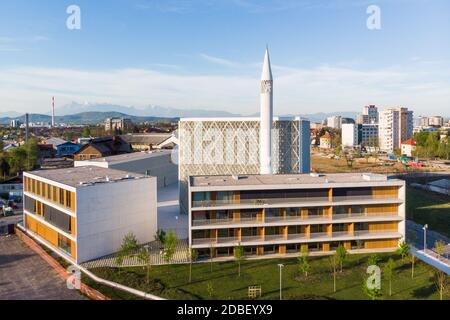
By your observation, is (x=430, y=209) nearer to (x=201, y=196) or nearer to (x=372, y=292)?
(x=201, y=196)

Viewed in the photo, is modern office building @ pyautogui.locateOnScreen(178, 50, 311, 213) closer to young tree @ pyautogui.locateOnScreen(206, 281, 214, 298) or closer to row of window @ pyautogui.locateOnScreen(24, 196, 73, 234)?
row of window @ pyautogui.locateOnScreen(24, 196, 73, 234)

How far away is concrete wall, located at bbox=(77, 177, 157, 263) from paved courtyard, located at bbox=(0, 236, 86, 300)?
281 cm

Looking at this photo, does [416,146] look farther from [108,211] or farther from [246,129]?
[108,211]

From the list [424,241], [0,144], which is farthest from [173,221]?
[0,144]

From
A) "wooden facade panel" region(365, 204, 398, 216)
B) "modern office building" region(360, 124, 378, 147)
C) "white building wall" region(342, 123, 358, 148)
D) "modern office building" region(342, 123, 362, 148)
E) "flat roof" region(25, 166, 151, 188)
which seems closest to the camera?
"flat roof" region(25, 166, 151, 188)

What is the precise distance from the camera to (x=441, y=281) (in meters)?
25.1

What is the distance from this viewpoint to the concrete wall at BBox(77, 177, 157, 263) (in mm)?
31156

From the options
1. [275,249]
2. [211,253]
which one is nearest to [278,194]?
[275,249]

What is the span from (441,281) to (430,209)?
26469mm

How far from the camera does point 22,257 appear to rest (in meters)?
33.2

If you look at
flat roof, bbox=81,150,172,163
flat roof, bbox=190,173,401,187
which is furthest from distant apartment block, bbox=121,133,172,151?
flat roof, bbox=190,173,401,187

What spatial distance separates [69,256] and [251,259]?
13.5 m

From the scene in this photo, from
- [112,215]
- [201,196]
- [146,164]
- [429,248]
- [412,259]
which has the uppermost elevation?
[146,164]

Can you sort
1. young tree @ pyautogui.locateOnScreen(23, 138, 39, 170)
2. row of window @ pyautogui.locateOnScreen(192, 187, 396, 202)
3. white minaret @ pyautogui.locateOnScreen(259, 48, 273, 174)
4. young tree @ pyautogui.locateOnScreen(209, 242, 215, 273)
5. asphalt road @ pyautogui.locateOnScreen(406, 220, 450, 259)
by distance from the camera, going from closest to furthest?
young tree @ pyautogui.locateOnScreen(209, 242, 215, 273) < row of window @ pyautogui.locateOnScreen(192, 187, 396, 202) < asphalt road @ pyautogui.locateOnScreen(406, 220, 450, 259) < white minaret @ pyautogui.locateOnScreen(259, 48, 273, 174) < young tree @ pyautogui.locateOnScreen(23, 138, 39, 170)
